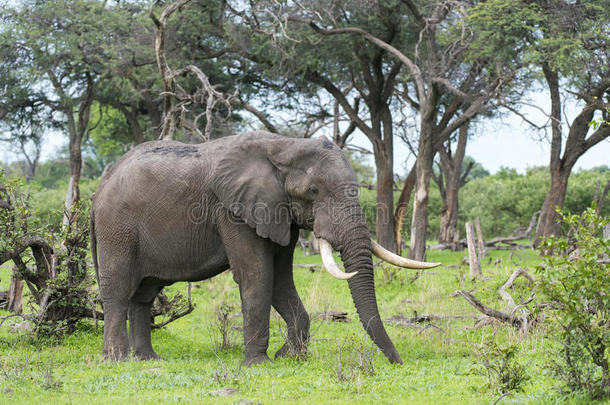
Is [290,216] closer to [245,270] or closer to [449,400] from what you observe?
[245,270]

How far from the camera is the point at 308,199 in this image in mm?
8570

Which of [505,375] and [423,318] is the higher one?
[423,318]

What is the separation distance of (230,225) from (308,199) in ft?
3.17

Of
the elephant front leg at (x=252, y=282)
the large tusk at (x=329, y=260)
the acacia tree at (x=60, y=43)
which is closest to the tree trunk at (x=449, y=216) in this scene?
the acacia tree at (x=60, y=43)

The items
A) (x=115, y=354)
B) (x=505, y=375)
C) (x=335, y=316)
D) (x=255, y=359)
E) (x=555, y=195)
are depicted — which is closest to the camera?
(x=505, y=375)

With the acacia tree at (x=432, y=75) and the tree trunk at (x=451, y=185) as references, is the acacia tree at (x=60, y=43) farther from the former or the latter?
the tree trunk at (x=451, y=185)

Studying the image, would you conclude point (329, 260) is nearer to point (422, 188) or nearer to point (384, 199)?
point (422, 188)

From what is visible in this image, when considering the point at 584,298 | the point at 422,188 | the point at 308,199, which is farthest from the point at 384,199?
the point at 584,298

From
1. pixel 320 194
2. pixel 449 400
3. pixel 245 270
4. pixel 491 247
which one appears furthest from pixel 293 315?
pixel 491 247

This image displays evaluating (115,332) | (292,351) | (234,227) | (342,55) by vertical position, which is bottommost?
(292,351)

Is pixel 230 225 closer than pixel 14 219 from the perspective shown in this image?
Yes

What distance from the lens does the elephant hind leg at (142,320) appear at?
376 inches

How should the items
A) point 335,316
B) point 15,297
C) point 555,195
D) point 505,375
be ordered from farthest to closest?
point 555,195 < point 15,297 < point 335,316 < point 505,375

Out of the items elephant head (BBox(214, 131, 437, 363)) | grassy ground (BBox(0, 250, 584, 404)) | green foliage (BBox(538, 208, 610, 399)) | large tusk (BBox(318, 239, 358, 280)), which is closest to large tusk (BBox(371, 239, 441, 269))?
elephant head (BBox(214, 131, 437, 363))
